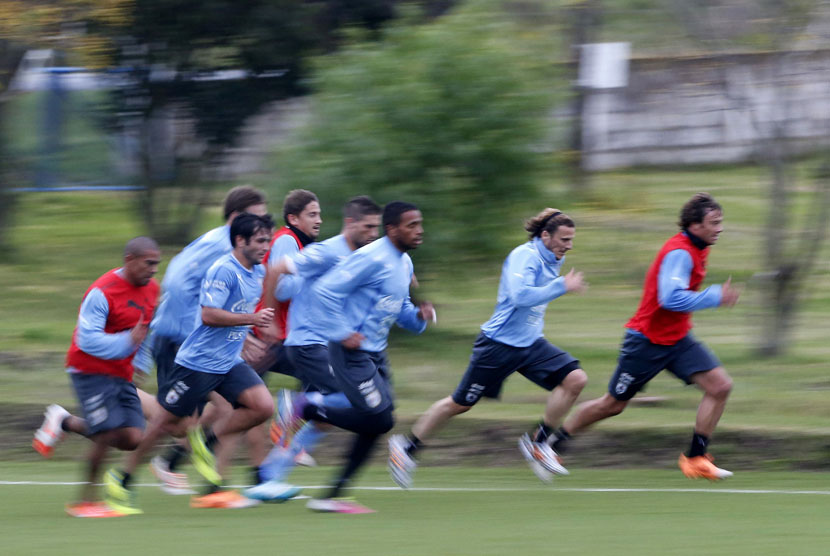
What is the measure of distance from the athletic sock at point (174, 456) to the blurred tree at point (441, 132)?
4.41 metres

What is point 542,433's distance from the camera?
8742 millimetres

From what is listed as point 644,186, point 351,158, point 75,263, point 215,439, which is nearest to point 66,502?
point 215,439

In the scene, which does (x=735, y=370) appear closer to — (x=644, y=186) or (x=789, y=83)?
(x=789, y=83)

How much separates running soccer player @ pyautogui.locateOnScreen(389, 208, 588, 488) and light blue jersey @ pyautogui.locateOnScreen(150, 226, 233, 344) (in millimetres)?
1559

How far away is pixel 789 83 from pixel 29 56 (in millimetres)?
12026

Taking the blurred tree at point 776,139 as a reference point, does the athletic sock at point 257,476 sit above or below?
below

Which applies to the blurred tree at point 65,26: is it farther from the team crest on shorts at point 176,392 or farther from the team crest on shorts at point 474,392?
the team crest on shorts at point 176,392

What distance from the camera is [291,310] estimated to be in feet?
26.9

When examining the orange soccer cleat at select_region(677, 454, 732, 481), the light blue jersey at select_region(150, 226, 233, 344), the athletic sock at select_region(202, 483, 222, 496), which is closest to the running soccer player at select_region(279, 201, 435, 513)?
the athletic sock at select_region(202, 483, 222, 496)

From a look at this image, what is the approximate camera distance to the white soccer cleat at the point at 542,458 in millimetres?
8555

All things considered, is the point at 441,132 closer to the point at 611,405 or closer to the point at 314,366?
the point at 611,405

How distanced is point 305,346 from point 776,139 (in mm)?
5827

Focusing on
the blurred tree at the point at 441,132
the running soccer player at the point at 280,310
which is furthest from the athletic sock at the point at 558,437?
the blurred tree at the point at 441,132

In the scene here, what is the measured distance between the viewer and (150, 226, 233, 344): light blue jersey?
26.0 ft
